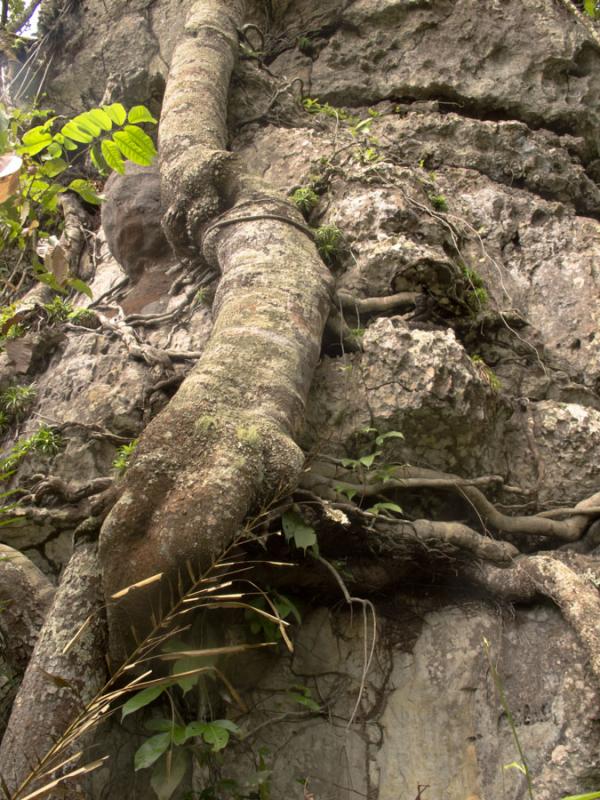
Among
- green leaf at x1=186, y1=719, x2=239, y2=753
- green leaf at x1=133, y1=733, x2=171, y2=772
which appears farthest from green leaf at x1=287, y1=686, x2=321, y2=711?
green leaf at x1=133, y1=733, x2=171, y2=772

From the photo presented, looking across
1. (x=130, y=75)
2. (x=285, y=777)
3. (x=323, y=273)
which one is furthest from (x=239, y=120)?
(x=285, y=777)

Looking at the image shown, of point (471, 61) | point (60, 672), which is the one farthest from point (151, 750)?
point (471, 61)

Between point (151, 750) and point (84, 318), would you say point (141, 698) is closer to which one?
point (151, 750)

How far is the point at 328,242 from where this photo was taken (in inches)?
134

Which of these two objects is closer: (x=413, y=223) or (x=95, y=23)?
(x=413, y=223)

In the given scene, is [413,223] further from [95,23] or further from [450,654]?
[95,23]

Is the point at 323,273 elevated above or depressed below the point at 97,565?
above

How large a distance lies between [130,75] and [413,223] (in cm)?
256

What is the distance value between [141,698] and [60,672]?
24cm

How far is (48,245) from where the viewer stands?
11.3 feet

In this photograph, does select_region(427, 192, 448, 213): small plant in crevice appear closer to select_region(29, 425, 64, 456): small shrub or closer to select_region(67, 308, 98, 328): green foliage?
select_region(67, 308, 98, 328): green foliage

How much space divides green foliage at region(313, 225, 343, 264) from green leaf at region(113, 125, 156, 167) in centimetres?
108

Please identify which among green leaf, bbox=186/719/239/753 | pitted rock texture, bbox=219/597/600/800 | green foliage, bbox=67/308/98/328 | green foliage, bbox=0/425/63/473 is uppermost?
green foliage, bbox=67/308/98/328

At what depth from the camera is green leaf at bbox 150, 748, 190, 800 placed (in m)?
1.98
